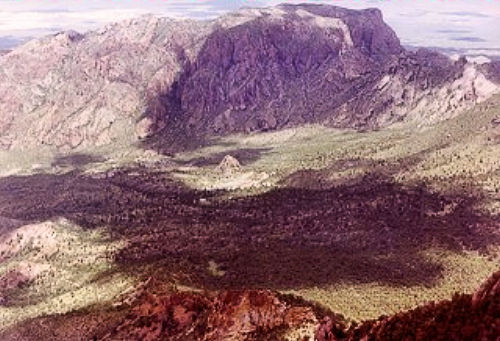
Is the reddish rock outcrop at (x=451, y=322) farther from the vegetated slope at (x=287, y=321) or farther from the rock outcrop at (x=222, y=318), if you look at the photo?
the rock outcrop at (x=222, y=318)

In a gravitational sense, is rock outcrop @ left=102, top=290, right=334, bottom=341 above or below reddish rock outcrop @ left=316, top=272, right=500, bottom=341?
below

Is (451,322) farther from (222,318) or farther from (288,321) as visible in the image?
(222,318)

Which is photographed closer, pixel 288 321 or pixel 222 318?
pixel 288 321

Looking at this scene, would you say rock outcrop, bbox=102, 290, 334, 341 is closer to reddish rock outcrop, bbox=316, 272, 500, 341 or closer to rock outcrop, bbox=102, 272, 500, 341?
rock outcrop, bbox=102, 272, 500, 341

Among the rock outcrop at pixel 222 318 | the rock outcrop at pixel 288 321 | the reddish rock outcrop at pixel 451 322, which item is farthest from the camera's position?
the rock outcrop at pixel 222 318

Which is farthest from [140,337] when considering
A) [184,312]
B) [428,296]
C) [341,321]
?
[428,296]

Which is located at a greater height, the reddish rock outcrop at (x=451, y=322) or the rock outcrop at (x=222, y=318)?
the reddish rock outcrop at (x=451, y=322)

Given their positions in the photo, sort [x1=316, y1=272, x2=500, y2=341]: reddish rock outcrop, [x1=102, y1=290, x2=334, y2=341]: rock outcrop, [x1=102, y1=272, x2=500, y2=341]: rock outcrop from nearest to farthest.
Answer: [x1=316, y1=272, x2=500, y2=341]: reddish rock outcrop
[x1=102, y1=272, x2=500, y2=341]: rock outcrop
[x1=102, y1=290, x2=334, y2=341]: rock outcrop

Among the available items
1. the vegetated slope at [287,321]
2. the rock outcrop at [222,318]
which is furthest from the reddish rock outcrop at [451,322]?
the rock outcrop at [222,318]

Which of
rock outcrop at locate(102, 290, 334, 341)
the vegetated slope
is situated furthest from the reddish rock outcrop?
rock outcrop at locate(102, 290, 334, 341)

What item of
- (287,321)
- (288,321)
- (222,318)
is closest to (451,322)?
(288,321)

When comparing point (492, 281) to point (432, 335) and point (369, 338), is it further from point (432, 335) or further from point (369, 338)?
point (369, 338)
